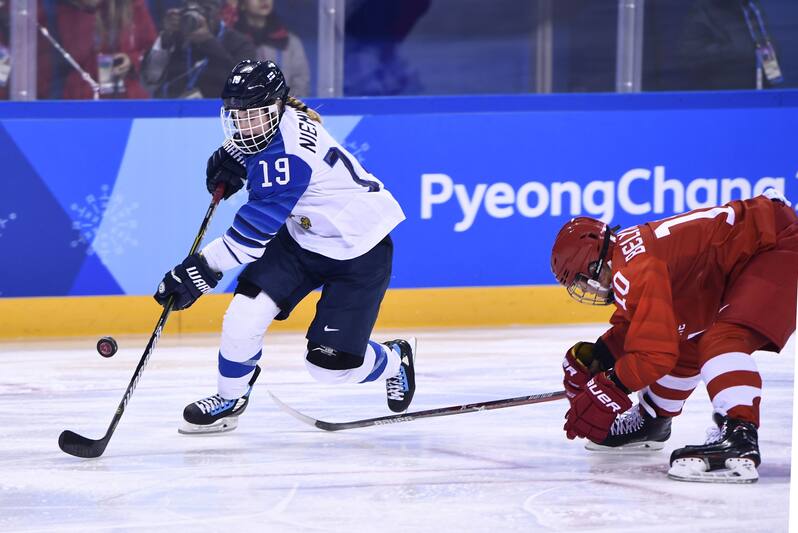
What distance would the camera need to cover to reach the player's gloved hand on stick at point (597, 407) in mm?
3162

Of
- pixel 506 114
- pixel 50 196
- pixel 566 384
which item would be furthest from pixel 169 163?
pixel 566 384

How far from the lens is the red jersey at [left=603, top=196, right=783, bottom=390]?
121 inches

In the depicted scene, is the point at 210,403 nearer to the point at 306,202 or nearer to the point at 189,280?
the point at 189,280

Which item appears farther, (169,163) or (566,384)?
(169,163)

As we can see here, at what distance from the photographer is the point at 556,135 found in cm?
588

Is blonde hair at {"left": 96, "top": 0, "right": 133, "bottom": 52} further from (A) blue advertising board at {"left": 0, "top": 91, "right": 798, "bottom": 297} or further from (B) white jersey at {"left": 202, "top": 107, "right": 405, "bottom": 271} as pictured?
(B) white jersey at {"left": 202, "top": 107, "right": 405, "bottom": 271}

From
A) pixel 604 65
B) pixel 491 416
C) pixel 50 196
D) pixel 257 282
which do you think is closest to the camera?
pixel 257 282

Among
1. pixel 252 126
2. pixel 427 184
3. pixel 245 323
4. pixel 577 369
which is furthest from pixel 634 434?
pixel 427 184

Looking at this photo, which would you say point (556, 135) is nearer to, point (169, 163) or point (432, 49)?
point (432, 49)

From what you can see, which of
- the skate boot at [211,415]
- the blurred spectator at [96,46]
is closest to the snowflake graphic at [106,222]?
the blurred spectator at [96,46]

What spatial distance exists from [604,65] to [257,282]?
3197mm

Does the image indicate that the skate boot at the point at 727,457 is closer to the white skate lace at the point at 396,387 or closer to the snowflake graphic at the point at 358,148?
the white skate lace at the point at 396,387

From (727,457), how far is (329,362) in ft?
3.83

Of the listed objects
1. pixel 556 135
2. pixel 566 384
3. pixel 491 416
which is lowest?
A: pixel 491 416
